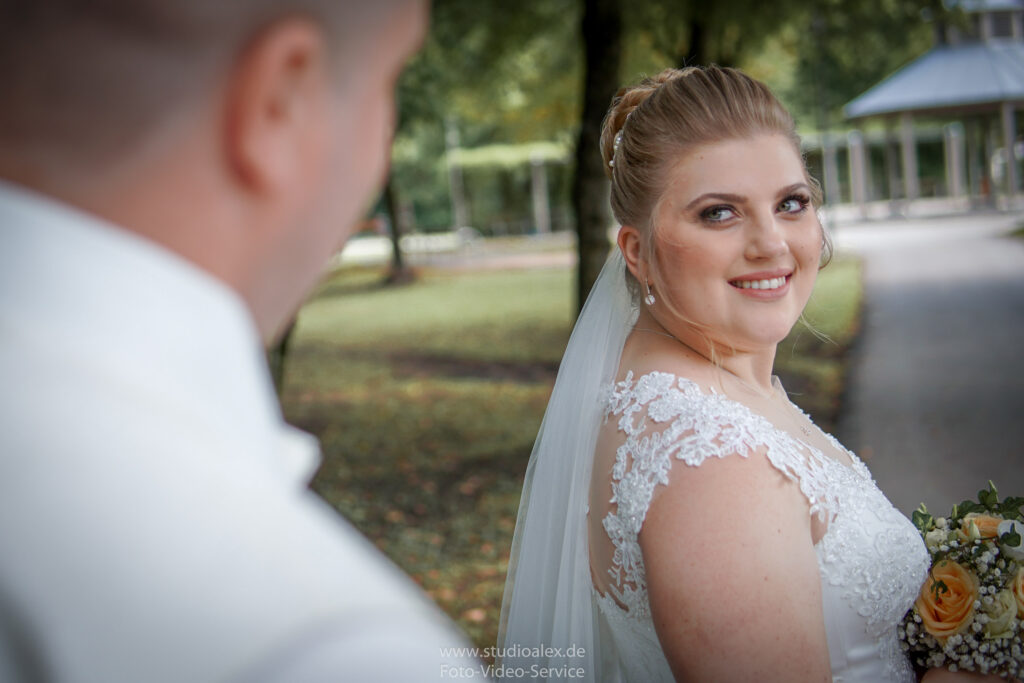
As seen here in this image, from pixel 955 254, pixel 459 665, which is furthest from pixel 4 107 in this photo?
pixel 955 254

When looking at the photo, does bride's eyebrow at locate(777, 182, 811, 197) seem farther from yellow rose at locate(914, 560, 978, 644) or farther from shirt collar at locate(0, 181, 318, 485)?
shirt collar at locate(0, 181, 318, 485)

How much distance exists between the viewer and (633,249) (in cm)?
252

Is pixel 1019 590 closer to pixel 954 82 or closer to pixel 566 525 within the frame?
pixel 566 525

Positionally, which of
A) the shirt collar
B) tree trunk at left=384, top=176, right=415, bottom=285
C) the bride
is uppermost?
the shirt collar

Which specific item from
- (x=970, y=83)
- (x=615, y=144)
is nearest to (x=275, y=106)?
(x=615, y=144)

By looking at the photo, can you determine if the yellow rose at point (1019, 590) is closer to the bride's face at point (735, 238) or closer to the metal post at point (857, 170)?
the bride's face at point (735, 238)

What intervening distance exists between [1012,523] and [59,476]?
7.62 ft

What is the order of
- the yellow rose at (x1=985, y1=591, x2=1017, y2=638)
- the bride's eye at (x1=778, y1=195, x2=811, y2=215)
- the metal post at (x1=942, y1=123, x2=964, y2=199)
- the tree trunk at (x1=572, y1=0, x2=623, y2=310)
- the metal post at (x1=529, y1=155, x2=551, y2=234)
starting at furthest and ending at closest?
the metal post at (x1=529, y1=155, x2=551, y2=234), the metal post at (x1=942, y1=123, x2=964, y2=199), the tree trunk at (x1=572, y1=0, x2=623, y2=310), the bride's eye at (x1=778, y1=195, x2=811, y2=215), the yellow rose at (x1=985, y1=591, x2=1017, y2=638)

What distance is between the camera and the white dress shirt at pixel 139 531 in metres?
0.60

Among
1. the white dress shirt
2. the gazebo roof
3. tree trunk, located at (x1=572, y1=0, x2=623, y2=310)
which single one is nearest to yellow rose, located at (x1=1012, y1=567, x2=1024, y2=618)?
the white dress shirt

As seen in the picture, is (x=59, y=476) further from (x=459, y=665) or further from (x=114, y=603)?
(x=459, y=665)

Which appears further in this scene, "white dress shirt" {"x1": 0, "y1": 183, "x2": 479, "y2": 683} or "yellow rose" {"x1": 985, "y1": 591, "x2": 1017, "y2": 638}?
"yellow rose" {"x1": 985, "y1": 591, "x2": 1017, "y2": 638}

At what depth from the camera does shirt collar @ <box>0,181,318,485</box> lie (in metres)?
0.64

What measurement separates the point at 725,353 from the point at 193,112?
1881 millimetres
